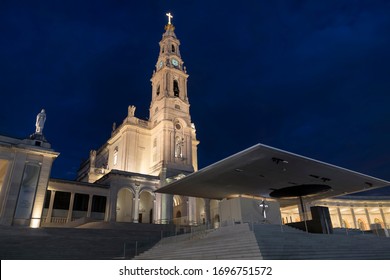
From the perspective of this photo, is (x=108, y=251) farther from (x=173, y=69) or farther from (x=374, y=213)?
(x=374, y=213)

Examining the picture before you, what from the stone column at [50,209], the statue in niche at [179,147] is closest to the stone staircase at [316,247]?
the stone column at [50,209]

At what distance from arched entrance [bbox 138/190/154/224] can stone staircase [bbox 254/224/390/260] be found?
2780 cm

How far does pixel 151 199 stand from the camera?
43.4m

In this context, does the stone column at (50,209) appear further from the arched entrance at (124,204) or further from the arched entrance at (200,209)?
the arched entrance at (200,209)

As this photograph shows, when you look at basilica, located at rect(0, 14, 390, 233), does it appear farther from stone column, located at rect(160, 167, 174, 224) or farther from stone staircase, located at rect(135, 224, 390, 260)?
stone staircase, located at rect(135, 224, 390, 260)

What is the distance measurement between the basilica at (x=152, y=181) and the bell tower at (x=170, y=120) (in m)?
0.17

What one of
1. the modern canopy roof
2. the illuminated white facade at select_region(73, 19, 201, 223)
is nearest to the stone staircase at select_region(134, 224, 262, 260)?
the modern canopy roof

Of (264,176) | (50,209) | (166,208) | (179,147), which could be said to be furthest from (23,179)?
(264,176)

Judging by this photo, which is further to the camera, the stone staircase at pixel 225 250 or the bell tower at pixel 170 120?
the bell tower at pixel 170 120

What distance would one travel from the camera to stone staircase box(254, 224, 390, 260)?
13.1 m

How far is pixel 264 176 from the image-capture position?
24297 mm

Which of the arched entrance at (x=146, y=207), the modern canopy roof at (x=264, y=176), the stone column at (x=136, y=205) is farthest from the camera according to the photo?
the arched entrance at (x=146, y=207)

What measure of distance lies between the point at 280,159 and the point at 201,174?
22.0ft

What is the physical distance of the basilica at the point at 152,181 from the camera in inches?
1032
